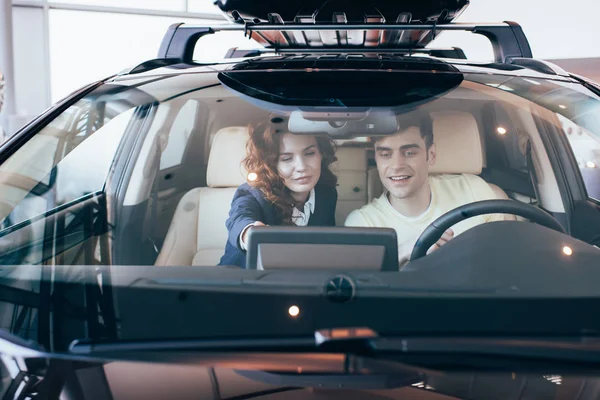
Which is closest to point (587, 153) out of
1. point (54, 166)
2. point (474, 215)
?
point (474, 215)

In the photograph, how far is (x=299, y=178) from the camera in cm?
132

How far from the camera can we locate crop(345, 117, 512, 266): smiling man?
125 centimetres

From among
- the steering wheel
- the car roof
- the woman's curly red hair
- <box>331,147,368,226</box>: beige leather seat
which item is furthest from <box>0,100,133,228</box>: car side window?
the steering wheel

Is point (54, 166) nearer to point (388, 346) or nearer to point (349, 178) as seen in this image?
point (349, 178)

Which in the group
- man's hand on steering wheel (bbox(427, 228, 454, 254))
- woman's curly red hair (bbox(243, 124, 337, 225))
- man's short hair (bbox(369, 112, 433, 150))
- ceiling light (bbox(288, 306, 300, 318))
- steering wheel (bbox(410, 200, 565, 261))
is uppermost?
man's short hair (bbox(369, 112, 433, 150))

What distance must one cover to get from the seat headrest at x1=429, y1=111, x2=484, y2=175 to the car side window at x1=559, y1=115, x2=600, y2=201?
20 centimetres

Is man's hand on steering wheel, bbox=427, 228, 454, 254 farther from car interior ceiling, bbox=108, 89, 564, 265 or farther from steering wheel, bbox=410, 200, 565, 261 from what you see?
car interior ceiling, bbox=108, 89, 564, 265

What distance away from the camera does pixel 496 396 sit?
2.50 ft

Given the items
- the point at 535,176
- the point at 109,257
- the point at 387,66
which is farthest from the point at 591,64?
the point at 109,257

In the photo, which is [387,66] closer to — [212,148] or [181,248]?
[212,148]

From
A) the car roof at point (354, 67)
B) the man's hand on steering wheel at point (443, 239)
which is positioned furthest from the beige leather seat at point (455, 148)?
the man's hand on steering wheel at point (443, 239)

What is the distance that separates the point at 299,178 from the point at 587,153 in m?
0.69

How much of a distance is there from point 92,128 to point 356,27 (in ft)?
2.23

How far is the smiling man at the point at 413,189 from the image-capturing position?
4.10ft
